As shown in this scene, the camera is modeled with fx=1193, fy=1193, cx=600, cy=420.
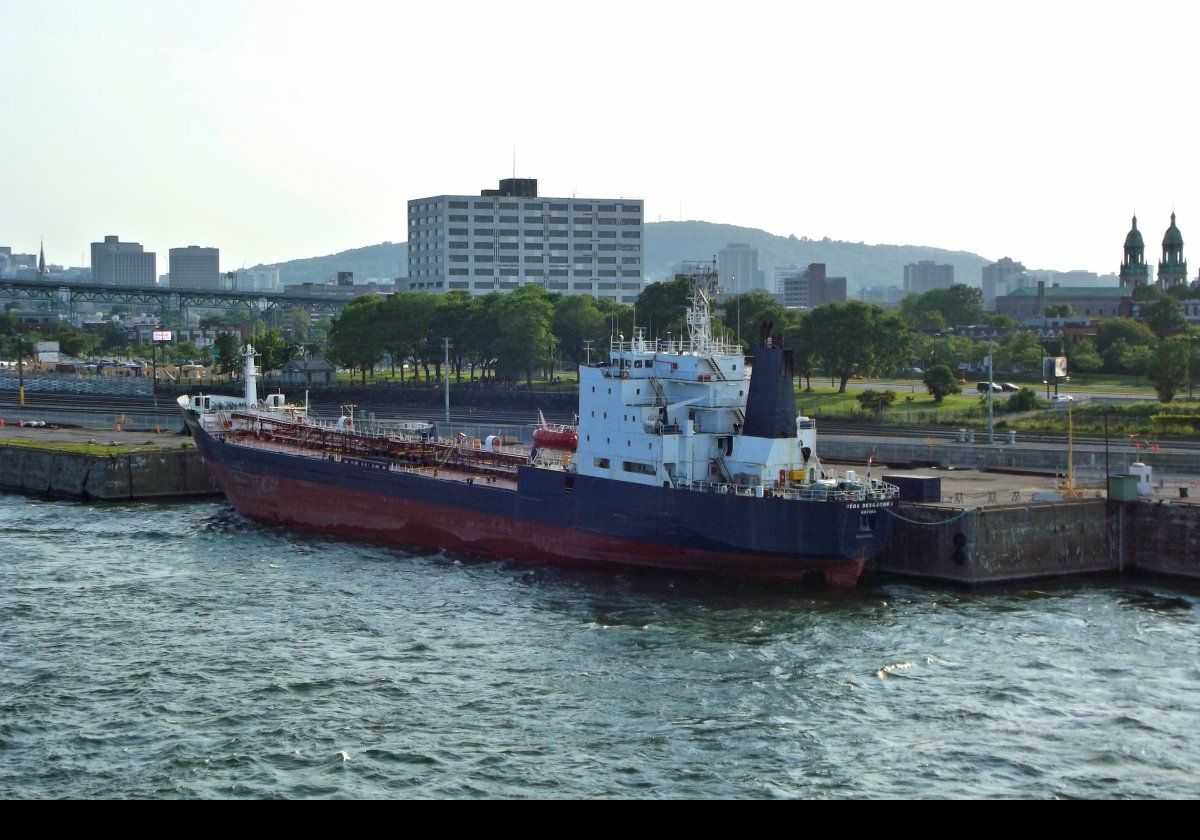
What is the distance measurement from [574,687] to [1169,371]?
196 ft

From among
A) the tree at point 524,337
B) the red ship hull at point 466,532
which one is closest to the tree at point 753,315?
the tree at point 524,337

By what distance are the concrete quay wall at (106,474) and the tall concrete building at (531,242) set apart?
351 feet

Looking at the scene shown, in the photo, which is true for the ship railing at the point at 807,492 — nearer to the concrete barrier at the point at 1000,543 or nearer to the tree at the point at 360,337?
the concrete barrier at the point at 1000,543

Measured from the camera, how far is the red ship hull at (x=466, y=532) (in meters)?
42.1

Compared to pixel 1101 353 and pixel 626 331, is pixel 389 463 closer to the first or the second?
pixel 626 331

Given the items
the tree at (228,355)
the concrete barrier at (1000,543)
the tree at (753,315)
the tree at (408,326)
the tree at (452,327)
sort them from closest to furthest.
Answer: the concrete barrier at (1000,543) → the tree at (753,315) → the tree at (452,327) → the tree at (408,326) → the tree at (228,355)

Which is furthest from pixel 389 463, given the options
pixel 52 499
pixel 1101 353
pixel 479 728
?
pixel 1101 353

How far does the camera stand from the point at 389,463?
181 ft

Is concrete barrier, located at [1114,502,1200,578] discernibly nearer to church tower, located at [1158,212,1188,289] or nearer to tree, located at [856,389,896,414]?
tree, located at [856,389,896,414]

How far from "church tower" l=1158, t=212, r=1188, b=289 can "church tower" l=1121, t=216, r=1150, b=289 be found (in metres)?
7.37

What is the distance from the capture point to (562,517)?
4662 centimetres

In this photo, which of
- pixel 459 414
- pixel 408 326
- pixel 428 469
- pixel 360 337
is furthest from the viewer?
pixel 360 337

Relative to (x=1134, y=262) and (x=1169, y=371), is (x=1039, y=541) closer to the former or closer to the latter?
(x=1169, y=371)


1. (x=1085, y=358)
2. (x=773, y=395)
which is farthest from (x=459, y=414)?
(x=773, y=395)
